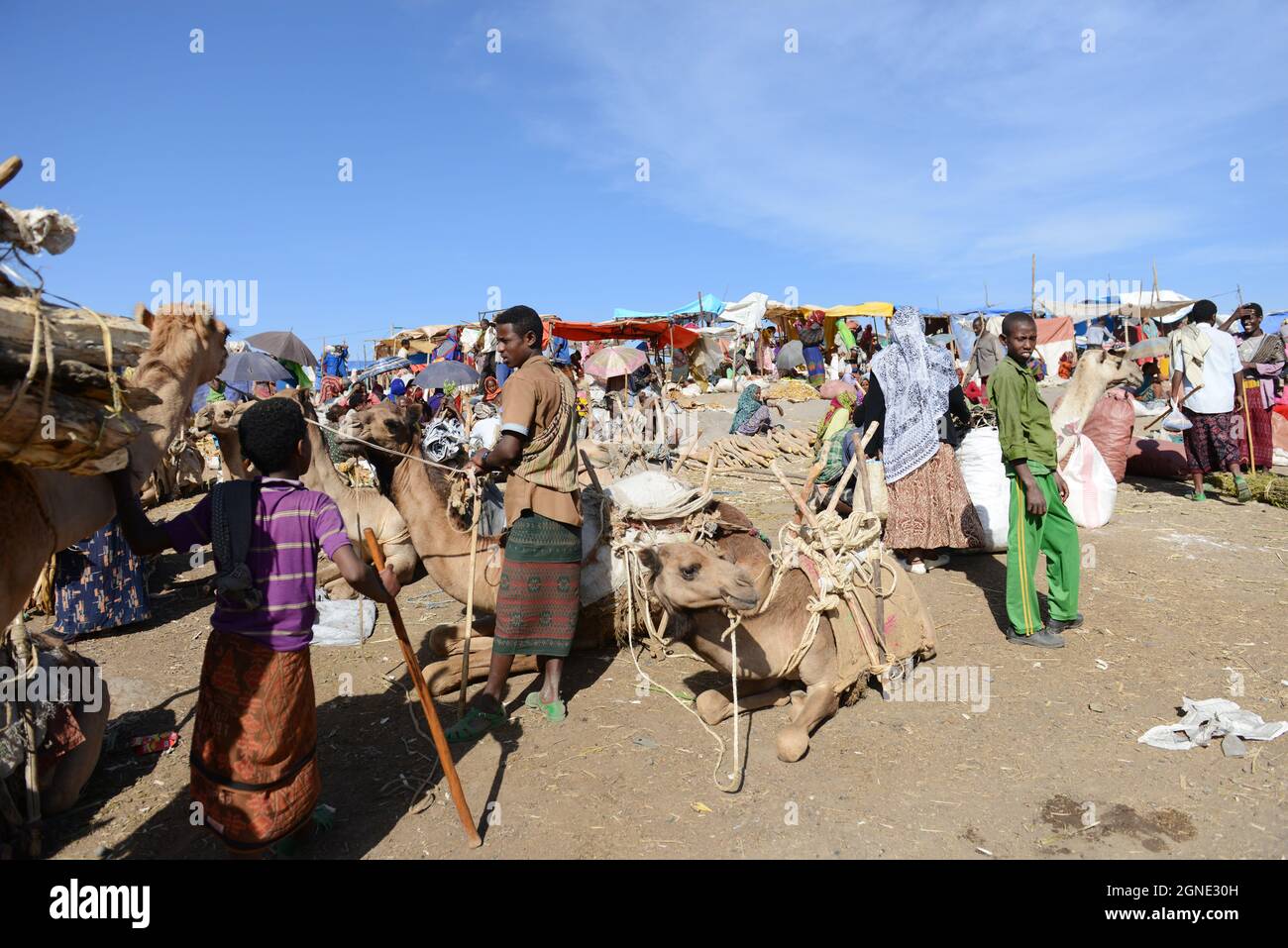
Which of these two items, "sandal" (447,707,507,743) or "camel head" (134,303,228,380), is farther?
"sandal" (447,707,507,743)

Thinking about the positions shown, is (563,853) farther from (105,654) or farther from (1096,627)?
(105,654)

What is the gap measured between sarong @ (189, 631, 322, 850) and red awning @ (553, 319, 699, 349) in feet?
58.8

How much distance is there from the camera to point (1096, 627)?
5348 mm

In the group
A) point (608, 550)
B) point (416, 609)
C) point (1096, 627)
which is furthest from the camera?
point (416, 609)

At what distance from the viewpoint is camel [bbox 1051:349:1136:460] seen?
7.49 metres

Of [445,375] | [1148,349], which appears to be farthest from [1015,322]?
[445,375]

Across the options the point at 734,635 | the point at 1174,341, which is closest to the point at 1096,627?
the point at 734,635

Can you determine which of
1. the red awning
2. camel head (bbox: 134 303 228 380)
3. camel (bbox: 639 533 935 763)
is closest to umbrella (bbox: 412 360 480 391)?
the red awning

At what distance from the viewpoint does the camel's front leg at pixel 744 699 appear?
4.14 meters

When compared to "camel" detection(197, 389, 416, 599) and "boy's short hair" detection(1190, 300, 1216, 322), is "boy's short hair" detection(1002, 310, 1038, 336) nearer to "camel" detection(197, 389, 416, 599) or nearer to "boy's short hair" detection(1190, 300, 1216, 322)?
"camel" detection(197, 389, 416, 599)

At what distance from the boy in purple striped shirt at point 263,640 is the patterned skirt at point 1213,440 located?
10046 mm

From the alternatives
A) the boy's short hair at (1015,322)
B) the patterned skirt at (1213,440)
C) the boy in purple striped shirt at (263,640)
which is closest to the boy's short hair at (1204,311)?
the patterned skirt at (1213,440)

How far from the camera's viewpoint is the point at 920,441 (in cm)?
646

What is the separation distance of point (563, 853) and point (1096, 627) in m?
4.27
